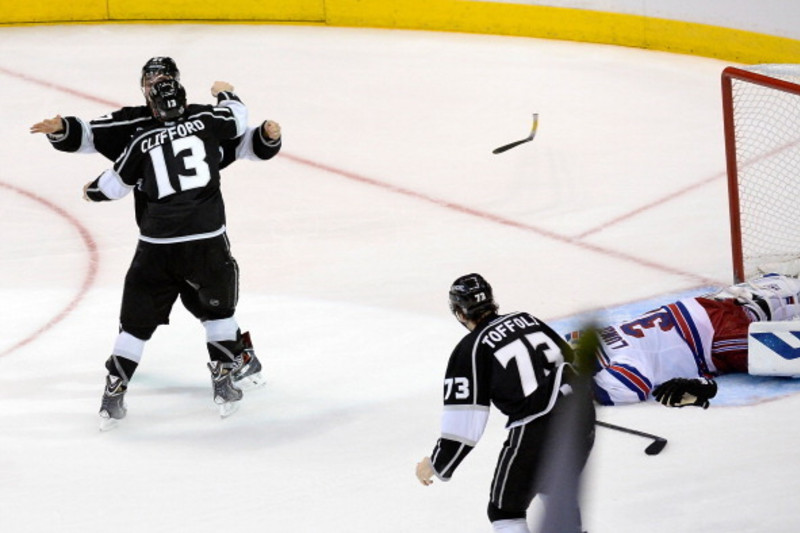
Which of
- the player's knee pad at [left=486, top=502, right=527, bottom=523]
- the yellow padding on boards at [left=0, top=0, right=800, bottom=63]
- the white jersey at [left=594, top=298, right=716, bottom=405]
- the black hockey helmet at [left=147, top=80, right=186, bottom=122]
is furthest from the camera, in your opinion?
the yellow padding on boards at [left=0, top=0, right=800, bottom=63]

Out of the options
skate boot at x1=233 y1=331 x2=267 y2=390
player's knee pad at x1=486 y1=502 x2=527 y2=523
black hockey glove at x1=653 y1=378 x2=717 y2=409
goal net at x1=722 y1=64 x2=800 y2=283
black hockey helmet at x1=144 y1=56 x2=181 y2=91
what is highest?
black hockey helmet at x1=144 y1=56 x2=181 y2=91

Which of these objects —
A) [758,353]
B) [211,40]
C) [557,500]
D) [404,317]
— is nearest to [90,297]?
[404,317]

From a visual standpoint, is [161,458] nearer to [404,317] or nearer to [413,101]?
[404,317]

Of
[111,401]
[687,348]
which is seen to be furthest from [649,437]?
[111,401]

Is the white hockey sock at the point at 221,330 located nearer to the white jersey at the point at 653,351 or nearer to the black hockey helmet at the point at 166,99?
the black hockey helmet at the point at 166,99

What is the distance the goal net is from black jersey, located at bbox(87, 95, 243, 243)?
88.3 inches

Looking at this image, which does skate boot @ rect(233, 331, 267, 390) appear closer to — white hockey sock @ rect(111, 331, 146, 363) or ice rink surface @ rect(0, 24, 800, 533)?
ice rink surface @ rect(0, 24, 800, 533)

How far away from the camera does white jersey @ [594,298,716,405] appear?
505cm

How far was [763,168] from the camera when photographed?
7.05m

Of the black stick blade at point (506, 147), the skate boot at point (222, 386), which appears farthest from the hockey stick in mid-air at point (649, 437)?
the black stick blade at point (506, 147)

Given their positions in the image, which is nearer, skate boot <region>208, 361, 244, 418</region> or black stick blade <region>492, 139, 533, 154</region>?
skate boot <region>208, 361, 244, 418</region>

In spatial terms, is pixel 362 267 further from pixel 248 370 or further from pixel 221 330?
pixel 221 330

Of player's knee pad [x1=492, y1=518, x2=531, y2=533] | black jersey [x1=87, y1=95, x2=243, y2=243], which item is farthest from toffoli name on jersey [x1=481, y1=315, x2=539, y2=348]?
black jersey [x1=87, y1=95, x2=243, y2=243]

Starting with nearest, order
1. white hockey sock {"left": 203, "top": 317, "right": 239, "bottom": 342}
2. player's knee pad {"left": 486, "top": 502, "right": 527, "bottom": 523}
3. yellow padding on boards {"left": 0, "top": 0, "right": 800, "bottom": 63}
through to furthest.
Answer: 1. player's knee pad {"left": 486, "top": 502, "right": 527, "bottom": 523}
2. white hockey sock {"left": 203, "top": 317, "right": 239, "bottom": 342}
3. yellow padding on boards {"left": 0, "top": 0, "right": 800, "bottom": 63}
